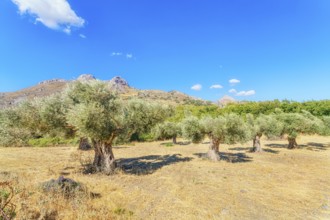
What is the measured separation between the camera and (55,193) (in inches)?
423

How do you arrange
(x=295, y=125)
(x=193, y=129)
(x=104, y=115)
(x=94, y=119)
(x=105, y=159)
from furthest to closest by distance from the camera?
(x=295, y=125)
(x=193, y=129)
(x=105, y=159)
(x=104, y=115)
(x=94, y=119)

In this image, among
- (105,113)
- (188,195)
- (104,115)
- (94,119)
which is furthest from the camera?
(105,113)

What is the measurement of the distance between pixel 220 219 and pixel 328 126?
40336mm

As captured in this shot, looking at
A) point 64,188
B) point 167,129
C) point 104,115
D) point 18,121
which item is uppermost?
point 104,115

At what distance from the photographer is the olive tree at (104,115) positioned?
15.6 m

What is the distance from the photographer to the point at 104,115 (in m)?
16.2

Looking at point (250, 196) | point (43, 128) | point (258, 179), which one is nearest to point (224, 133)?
point (258, 179)

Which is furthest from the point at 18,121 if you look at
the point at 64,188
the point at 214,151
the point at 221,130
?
the point at 214,151

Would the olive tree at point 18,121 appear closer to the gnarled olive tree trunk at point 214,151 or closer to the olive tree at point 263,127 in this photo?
the gnarled olive tree trunk at point 214,151

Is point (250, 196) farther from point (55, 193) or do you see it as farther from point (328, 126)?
point (328, 126)

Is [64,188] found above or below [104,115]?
below

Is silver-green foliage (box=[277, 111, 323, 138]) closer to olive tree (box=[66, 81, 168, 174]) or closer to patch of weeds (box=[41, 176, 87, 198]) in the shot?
olive tree (box=[66, 81, 168, 174])

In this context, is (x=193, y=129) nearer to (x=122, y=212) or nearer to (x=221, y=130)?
(x=221, y=130)

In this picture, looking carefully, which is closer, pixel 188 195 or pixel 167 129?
pixel 188 195
